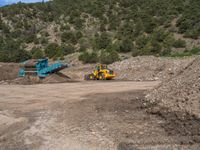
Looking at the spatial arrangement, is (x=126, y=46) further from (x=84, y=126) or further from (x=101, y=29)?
(x=84, y=126)

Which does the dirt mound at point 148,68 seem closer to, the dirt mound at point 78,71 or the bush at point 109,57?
the dirt mound at point 78,71

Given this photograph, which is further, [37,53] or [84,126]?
[37,53]

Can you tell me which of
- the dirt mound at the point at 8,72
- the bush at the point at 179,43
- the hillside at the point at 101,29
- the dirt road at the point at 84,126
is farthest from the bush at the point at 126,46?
the dirt road at the point at 84,126

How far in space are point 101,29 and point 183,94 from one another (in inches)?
1677

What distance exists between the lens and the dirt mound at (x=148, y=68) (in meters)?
28.7

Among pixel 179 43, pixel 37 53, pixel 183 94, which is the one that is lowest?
pixel 37 53

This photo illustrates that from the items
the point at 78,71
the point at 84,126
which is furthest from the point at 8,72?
the point at 84,126

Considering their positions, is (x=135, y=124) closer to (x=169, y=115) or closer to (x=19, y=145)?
(x=169, y=115)

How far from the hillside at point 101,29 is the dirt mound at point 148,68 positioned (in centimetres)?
675

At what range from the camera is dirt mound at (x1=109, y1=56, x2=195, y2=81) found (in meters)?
28.7

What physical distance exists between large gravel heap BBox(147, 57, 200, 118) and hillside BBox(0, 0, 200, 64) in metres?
23.8

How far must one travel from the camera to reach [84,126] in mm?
11195

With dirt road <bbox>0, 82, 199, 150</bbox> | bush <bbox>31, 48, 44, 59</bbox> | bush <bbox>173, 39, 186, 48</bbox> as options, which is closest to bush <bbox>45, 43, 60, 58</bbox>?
bush <bbox>31, 48, 44, 59</bbox>

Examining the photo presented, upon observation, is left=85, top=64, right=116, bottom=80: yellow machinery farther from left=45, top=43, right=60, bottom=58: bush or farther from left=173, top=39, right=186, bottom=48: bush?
left=45, top=43, right=60, bottom=58: bush
